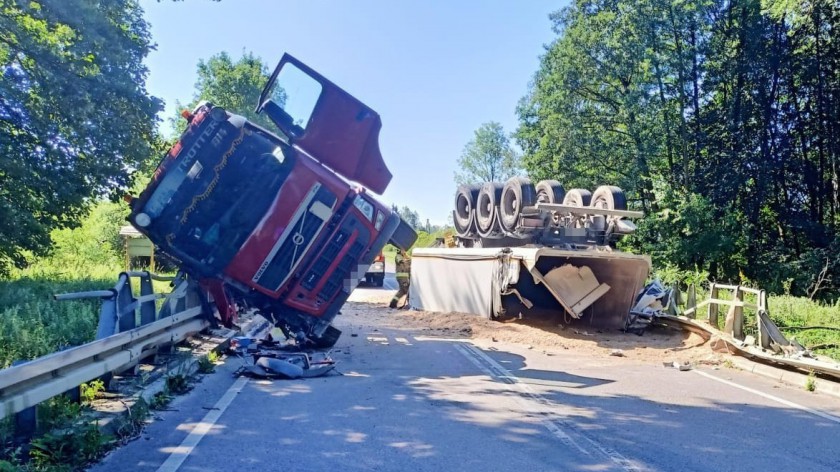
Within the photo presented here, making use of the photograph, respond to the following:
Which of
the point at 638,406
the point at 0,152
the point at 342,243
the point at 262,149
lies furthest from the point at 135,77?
the point at 638,406

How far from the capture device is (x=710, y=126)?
24.2m

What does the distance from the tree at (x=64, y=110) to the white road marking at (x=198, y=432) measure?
20.9 feet

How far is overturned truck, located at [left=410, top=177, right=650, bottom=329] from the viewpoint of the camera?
1180cm

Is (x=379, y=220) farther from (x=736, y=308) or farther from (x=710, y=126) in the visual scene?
(x=710, y=126)

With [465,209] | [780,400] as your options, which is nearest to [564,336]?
[465,209]

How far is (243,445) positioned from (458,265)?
10.1 meters

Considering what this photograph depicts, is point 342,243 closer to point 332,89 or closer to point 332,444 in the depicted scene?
point 332,89

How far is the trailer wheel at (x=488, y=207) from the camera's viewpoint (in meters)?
13.7

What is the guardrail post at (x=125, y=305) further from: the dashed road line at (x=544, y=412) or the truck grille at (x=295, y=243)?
the dashed road line at (x=544, y=412)

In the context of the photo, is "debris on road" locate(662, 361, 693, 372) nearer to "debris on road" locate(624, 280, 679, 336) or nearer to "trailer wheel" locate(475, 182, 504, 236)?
"debris on road" locate(624, 280, 679, 336)

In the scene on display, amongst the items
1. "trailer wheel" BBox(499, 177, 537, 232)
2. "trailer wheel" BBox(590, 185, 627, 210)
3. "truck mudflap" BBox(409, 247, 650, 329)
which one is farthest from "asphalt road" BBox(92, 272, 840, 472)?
"trailer wheel" BBox(590, 185, 627, 210)

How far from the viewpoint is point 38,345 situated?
599 cm

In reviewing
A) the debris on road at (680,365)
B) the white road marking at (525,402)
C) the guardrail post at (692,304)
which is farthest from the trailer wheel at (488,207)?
the debris on road at (680,365)

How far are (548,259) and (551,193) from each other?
187 centimetres
